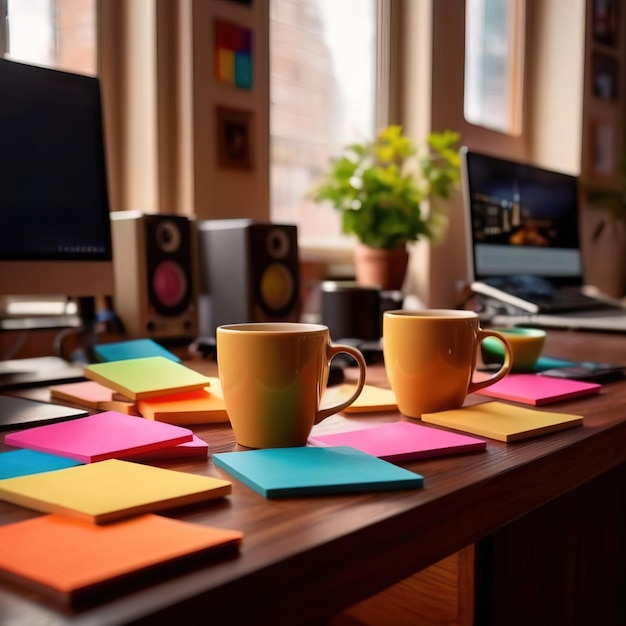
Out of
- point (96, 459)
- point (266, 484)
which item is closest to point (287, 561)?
point (266, 484)

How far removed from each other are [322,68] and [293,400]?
1.84 metres

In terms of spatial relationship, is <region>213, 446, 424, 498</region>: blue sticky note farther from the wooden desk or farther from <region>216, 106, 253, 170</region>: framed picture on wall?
<region>216, 106, 253, 170</region>: framed picture on wall

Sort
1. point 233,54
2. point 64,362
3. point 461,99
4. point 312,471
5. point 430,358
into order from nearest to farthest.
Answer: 1. point 312,471
2. point 430,358
3. point 64,362
4. point 233,54
5. point 461,99

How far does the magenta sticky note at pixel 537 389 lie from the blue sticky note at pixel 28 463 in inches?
18.2

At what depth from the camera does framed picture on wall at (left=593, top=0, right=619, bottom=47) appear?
115 inches

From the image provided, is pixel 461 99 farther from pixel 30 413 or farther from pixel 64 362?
pixel 30 413

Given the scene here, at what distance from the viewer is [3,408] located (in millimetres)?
706

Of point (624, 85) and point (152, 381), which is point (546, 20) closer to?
point (624, 85)

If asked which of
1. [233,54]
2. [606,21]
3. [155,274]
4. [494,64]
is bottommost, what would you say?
[155,274]

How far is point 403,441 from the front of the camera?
0.56 metres

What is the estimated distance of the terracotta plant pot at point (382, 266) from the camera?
6.04 ft

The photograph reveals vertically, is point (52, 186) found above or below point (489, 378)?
above

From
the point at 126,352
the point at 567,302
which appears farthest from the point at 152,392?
the point at 567,302

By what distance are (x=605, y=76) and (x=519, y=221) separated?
5.17 feet
